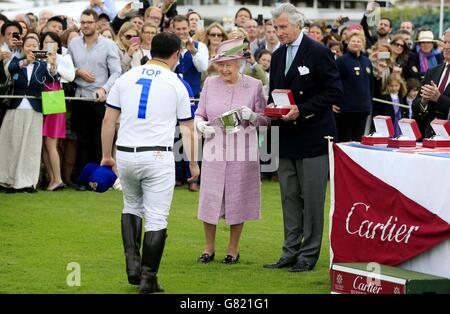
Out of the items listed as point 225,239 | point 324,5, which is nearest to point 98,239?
A: point 225,239

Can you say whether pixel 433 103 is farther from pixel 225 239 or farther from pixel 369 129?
pixel 369 129

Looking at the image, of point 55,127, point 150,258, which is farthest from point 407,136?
point 55,127

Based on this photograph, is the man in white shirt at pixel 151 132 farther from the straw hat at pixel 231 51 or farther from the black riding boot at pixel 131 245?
the straw hat at pixel 231 51

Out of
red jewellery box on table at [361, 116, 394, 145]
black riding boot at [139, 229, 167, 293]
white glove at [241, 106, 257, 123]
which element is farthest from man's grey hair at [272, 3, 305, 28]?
black riding boot at [139, 229, 167, 293]

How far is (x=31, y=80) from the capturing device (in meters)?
13.9

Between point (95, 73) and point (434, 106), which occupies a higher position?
point (434, 106)

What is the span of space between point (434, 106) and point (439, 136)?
1.30 m

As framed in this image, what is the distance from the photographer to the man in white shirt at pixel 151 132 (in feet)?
27.0

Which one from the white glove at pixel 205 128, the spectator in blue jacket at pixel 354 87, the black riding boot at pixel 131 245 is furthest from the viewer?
the spectator in blue jacket at pixel 354 87

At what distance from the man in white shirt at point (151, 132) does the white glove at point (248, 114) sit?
1.22m

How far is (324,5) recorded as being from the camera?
5209 centimetres

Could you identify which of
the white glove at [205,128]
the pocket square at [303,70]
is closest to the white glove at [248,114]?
the white glove at [205,128]

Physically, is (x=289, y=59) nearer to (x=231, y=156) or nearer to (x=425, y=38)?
(x=231, y=156)
